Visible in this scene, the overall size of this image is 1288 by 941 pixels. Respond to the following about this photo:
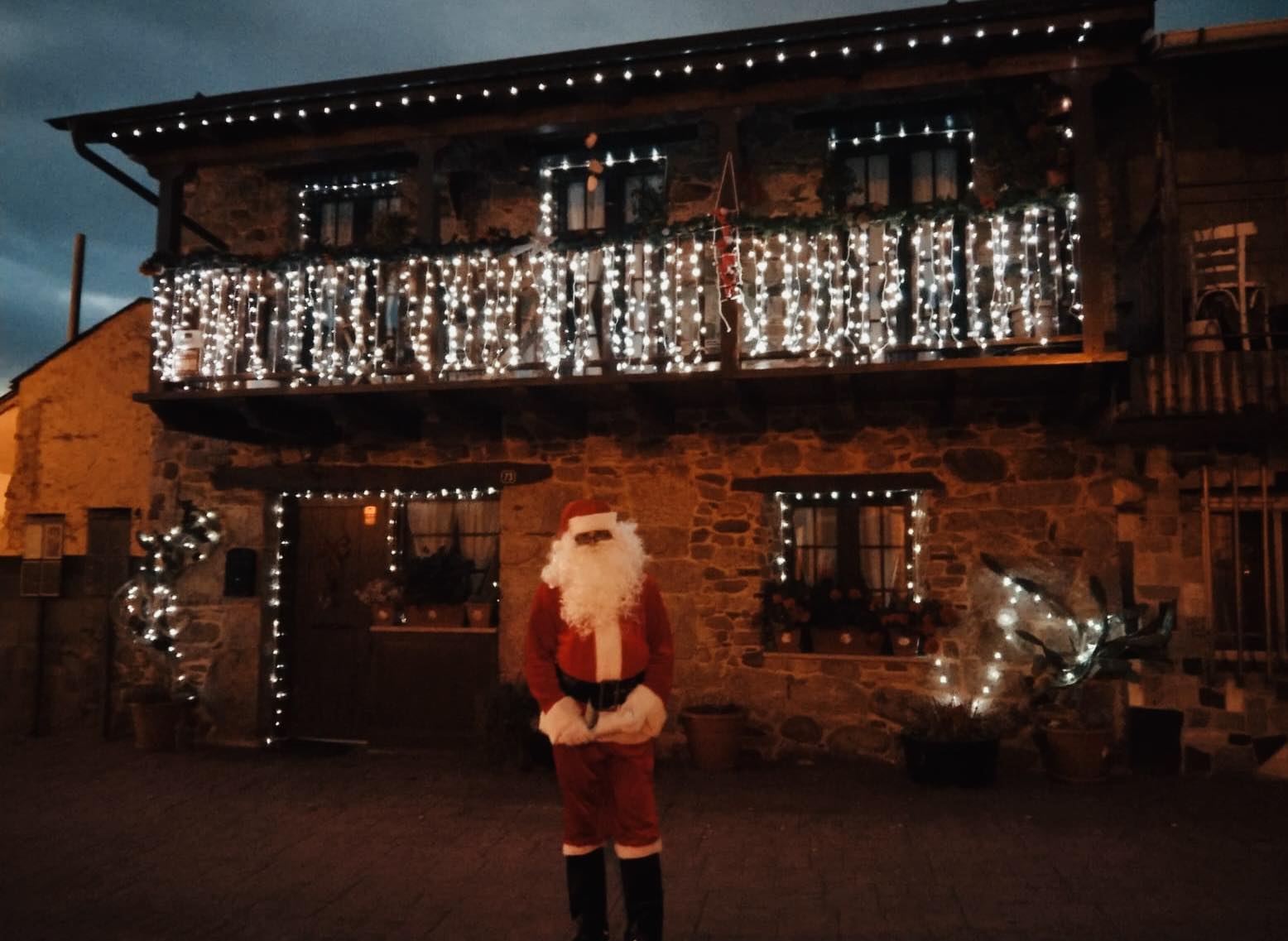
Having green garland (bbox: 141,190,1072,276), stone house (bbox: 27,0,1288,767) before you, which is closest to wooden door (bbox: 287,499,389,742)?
stone house (bbox: 27,0,1288,767)

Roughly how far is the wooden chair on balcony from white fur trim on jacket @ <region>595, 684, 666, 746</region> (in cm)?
499

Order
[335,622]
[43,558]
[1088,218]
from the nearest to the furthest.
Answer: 1. [1088,218]
2. [335,622]
3. [43,558]

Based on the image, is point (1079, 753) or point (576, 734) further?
point (1079, 753)

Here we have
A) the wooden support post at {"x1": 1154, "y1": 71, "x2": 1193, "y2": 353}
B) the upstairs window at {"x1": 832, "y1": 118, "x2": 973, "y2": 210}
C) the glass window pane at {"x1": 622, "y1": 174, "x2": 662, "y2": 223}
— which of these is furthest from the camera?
Answer: the glass window pane at {"x1": 622, "y1": 174, "x2": 662, "y2": 223}

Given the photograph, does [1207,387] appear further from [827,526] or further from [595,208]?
[595,208]

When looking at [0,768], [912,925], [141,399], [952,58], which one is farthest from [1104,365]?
[0,768]

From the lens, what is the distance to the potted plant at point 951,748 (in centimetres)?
699

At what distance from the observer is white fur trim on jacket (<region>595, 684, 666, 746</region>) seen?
13.7 feet

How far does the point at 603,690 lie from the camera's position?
4.24m

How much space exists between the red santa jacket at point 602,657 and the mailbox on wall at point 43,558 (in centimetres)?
752

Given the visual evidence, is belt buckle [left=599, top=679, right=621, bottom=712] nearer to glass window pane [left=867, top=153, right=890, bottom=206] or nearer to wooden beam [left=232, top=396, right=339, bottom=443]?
wooden beam [left=232, top=396, right=339, bottom=443]

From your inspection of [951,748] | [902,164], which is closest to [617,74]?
[902,164]

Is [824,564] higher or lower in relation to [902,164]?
lower

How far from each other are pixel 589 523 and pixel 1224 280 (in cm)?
572
